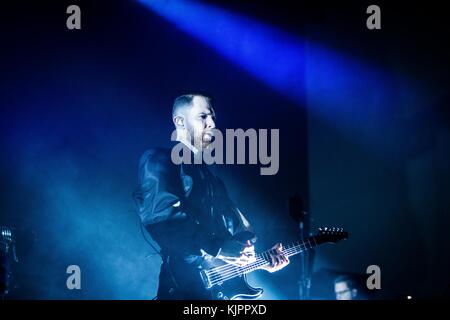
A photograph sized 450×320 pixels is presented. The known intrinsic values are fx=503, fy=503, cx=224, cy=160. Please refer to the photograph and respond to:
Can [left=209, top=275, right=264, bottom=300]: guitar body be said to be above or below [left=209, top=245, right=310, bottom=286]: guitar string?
below

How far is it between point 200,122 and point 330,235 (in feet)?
5.23

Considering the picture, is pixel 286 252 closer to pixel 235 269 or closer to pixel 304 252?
pixel 304 252

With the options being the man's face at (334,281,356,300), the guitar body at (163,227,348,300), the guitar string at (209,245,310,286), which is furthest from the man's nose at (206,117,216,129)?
the man's face at (334,281,356,300)

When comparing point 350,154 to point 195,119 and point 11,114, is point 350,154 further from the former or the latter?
point 11,114

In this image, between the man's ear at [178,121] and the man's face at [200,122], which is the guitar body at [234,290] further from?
the man's ear at [178,121]

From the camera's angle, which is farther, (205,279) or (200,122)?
(200,122)

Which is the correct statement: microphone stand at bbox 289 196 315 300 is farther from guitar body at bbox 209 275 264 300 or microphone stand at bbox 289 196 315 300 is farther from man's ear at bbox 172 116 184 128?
man's ear at bbox 172 116 184 128

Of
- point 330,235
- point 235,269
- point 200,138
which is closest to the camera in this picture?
point 235,269

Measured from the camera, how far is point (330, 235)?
461 centimetres

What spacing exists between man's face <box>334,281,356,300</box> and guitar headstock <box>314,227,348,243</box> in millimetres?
474

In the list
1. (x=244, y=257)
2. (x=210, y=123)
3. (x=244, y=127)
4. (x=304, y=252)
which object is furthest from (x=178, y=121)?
(x=304, y=252)

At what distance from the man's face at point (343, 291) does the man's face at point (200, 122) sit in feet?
6.03

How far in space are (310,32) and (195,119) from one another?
1480mm

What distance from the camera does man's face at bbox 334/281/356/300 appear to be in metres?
4.72
